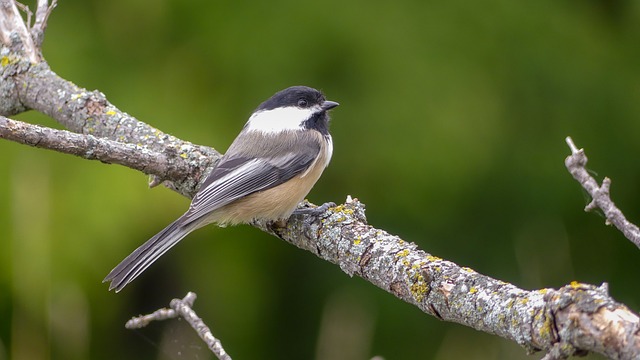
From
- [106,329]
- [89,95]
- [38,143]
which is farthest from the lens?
[106,329]

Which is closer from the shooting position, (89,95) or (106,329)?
(89,95)

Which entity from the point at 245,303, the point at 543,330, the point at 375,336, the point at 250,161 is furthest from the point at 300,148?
the point at 543,330

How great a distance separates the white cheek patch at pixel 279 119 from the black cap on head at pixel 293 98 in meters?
0.02

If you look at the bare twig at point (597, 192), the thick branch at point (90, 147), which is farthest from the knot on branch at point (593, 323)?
the thick branch at point (90, 147)

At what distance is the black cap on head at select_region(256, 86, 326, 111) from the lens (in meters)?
3.02

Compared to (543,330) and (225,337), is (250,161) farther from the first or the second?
(543,330)

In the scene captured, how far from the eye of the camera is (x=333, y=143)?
342 centimetres

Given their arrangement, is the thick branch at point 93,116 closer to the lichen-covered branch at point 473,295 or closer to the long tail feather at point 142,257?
the long tail feather at point 142,257

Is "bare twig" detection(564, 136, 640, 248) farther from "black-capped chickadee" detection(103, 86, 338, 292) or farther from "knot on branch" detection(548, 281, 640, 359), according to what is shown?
"black-capped chickadee" detection(103, 86, 338, 292)

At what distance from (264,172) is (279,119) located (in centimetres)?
30

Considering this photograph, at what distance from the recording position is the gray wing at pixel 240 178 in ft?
8.44

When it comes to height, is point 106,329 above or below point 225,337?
below

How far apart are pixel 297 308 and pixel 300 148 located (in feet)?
2.93

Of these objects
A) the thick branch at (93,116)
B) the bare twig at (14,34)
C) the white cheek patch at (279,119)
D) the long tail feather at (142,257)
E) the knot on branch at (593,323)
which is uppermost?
the white cheek patch at (279,119)
